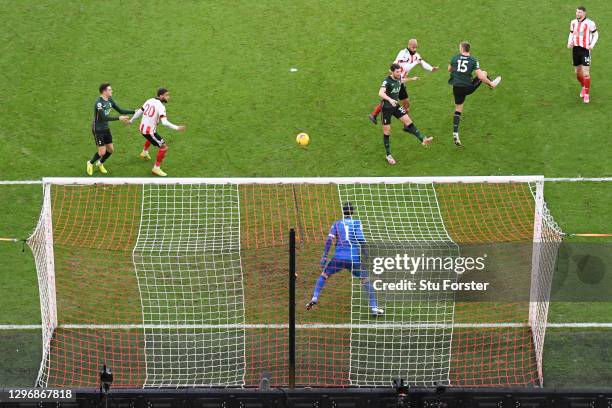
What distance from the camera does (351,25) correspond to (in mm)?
24141

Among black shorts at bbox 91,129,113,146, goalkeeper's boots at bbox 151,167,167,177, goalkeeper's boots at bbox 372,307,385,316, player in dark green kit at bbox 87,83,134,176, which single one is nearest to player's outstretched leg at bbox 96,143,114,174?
player in dark green kit at bbox 87,83,134,176

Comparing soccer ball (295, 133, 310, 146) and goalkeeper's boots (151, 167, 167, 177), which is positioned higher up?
soccer ball (295, 133, 310, 146)

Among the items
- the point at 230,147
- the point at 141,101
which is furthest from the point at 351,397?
the point at 141,101

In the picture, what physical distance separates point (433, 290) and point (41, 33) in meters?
11.8

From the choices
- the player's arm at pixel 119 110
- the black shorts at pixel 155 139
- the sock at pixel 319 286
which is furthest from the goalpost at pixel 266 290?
the player's arm at pixel 119 110

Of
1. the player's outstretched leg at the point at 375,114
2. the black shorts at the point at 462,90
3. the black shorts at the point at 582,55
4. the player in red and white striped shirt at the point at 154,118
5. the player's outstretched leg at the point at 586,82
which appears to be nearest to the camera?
the player in red and white striped shirt at the point at 154,118

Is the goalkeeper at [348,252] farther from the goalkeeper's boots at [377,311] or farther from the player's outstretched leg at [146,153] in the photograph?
the player's outstretched leg at [146,153]

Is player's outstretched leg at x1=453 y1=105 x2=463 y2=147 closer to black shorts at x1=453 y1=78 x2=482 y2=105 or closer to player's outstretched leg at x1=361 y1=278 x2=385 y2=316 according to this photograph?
black shorts at x1=453 y1=78 x2=482 y2=105

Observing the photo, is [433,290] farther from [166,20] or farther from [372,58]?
[166,20]

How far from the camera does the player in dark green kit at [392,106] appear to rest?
64.6 feet

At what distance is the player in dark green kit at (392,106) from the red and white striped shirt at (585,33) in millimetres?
3733

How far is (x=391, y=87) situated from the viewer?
1980 cm

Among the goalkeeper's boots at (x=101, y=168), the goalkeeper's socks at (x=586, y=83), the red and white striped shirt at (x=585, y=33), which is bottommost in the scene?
the goalkeeper's boots at (x=101, y=168)

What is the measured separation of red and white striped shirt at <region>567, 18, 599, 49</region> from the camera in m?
21.3
